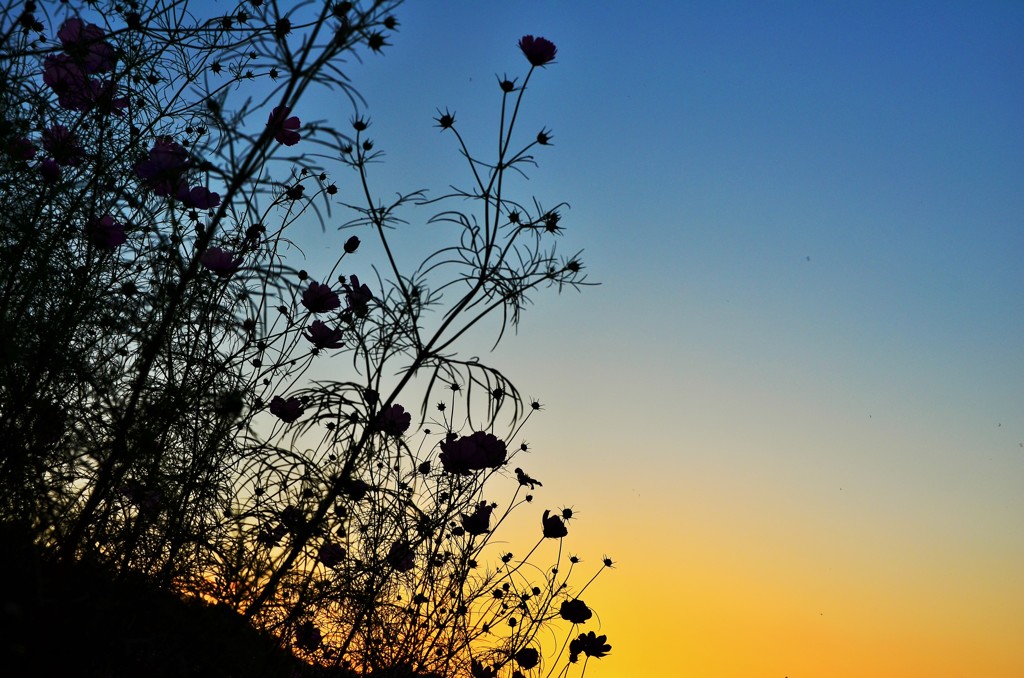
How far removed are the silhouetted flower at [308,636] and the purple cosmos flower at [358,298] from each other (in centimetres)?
76

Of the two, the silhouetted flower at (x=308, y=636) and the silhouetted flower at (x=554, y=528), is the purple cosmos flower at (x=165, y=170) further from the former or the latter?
the silhouetted flower at (x=554, y=528)

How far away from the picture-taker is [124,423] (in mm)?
1608

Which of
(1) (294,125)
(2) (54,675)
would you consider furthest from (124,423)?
(1) (294,125)

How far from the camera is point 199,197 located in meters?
1.96

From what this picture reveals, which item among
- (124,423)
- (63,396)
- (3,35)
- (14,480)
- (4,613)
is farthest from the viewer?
(63,396)

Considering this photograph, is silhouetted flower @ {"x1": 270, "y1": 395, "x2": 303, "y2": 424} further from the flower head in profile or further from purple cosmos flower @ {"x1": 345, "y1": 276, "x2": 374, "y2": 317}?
the flower head in profile

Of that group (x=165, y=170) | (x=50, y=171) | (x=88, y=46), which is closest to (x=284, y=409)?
(x=165, y=170)

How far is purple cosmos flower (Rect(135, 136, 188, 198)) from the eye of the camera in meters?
1.63

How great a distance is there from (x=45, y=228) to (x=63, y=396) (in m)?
0.43

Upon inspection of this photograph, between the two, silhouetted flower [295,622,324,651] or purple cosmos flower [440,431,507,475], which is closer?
silhouetted flower [295,622,324,651]

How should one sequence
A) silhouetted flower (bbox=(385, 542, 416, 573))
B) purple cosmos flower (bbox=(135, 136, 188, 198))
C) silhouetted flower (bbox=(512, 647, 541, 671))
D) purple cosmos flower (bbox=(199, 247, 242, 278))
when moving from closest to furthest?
purple cosmos flower (bbox=(135, 136, 188, 198)), purple cosmos flower (bbox=(199, 247, 242, 278)), silhouetted flower (bbox=(385, 542, 416, 573)), silhouetted flower (bbox=(512, 647, 541, 671))

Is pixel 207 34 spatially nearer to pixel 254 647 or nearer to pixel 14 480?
pixel 14 480

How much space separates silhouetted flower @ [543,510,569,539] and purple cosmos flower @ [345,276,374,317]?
1.00 m

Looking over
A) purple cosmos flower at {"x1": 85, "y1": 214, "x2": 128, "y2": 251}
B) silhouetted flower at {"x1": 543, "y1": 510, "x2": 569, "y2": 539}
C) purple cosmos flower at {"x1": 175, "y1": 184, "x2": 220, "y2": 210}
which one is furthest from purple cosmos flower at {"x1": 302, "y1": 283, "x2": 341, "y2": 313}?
silhouetted flower at {"x1": 543, "y1": 510, "x2": 569, "y2": 539}
